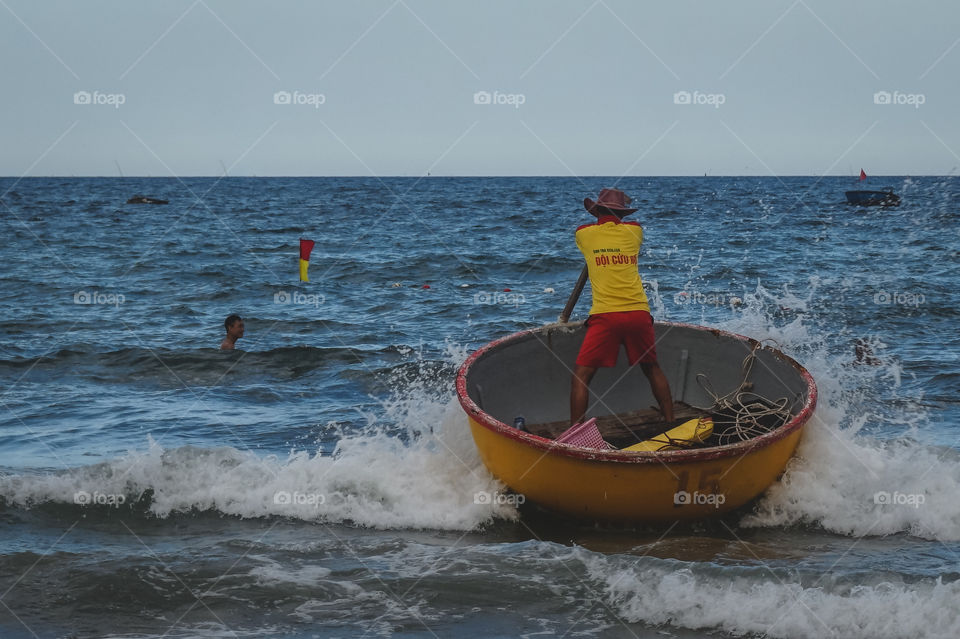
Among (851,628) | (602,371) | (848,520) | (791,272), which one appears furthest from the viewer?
(791,272)

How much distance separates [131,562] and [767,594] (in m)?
4.19

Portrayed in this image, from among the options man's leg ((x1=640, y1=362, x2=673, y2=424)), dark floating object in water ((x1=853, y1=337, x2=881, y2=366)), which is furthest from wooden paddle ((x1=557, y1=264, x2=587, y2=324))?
dark floating object in water ((x1=853, y1=337, x2=881, y2=366))

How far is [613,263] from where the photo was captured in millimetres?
6730

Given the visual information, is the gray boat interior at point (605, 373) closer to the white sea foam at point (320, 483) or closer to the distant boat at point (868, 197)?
the white sea foam at point (320, 483)

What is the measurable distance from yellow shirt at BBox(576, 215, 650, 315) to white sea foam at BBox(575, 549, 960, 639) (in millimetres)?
2094

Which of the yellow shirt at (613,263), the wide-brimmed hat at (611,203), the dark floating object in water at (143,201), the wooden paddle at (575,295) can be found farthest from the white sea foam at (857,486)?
the dark floating object in water at (143,201)

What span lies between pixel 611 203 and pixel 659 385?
1.52 m

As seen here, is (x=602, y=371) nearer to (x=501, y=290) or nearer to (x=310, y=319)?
(x=310, y=319)

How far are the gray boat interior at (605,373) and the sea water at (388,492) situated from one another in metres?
0.52

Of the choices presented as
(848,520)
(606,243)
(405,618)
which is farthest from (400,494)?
(848,520)

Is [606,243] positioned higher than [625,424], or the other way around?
[606,243]

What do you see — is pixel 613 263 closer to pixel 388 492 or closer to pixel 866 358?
pixel 388 492

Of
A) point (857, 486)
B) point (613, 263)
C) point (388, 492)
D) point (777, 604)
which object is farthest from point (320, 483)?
point (857, 486)

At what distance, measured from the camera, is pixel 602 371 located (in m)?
8.43
